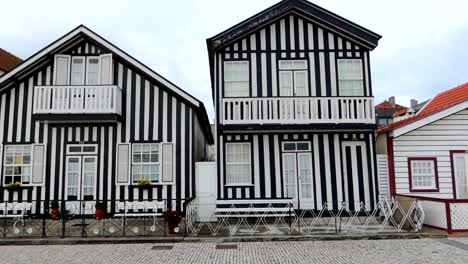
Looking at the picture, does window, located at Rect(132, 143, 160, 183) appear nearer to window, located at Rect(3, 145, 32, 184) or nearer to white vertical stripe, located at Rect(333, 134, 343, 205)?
window, located at Rect(3, 145, 32, 184)

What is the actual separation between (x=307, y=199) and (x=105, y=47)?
9562 millimetres

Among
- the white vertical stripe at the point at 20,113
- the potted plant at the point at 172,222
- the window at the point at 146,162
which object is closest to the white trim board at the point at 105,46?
the white vertical stripe at the point at 20,113

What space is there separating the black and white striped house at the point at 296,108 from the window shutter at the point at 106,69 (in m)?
3.91

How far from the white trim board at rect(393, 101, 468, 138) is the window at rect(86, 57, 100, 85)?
11.4m

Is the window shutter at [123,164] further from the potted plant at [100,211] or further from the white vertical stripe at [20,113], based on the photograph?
the white vertical stripe at [20,113]

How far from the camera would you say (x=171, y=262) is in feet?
25.1

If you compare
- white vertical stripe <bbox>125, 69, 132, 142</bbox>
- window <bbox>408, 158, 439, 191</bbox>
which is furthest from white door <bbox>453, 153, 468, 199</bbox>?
white vertical stripe <bbox>125, 69, 132, 142</bbox>

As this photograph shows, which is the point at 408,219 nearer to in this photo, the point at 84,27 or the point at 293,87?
the point at 293,87

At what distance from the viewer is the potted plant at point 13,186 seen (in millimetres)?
13141

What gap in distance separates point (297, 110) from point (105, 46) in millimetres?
7687

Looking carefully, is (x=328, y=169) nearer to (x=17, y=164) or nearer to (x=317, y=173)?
(x=317, y=173)

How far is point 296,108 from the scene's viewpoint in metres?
13.0

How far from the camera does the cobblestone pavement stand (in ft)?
25.5

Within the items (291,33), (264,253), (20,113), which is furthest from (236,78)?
(20,113)
